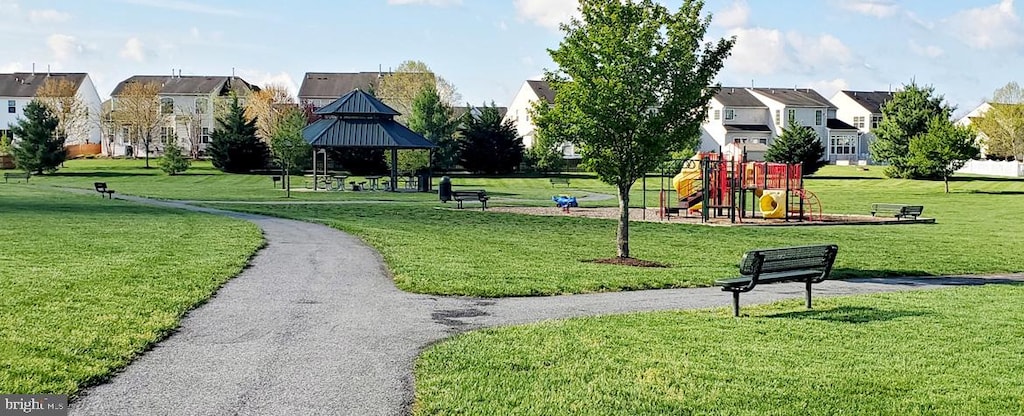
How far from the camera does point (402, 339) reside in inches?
392

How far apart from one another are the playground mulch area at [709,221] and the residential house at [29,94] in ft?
226

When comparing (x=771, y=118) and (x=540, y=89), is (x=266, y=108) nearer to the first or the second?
(x=540, y=89)

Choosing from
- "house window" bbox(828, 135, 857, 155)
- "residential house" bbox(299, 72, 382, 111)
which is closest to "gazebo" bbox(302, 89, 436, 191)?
"residential house" bbox(299, 72, 382, 111)

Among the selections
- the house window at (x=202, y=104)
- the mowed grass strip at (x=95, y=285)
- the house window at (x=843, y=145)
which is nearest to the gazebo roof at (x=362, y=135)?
the mowed grass strip at (x=95, y=285)

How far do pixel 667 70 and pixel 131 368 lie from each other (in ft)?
38.5

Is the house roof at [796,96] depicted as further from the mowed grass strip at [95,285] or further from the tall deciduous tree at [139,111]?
the mowed grass strip at [95,285]

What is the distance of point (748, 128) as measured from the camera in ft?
306

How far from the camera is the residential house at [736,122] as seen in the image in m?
91.9

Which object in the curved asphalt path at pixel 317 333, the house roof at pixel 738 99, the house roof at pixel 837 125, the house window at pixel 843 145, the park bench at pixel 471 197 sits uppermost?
the house roof at pixel 738 99

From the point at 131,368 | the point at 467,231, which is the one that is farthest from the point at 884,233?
the point at 131,368

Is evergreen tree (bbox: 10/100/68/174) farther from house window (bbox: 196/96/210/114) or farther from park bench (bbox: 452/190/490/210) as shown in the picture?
park bench (bbox: 452/190/490/210)

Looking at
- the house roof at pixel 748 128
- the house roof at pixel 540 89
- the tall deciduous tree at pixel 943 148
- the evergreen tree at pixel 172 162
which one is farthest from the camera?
the house roof at pixel 540 89

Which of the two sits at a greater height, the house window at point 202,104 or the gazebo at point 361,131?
the house window at point 202,104

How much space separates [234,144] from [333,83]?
31.9m
